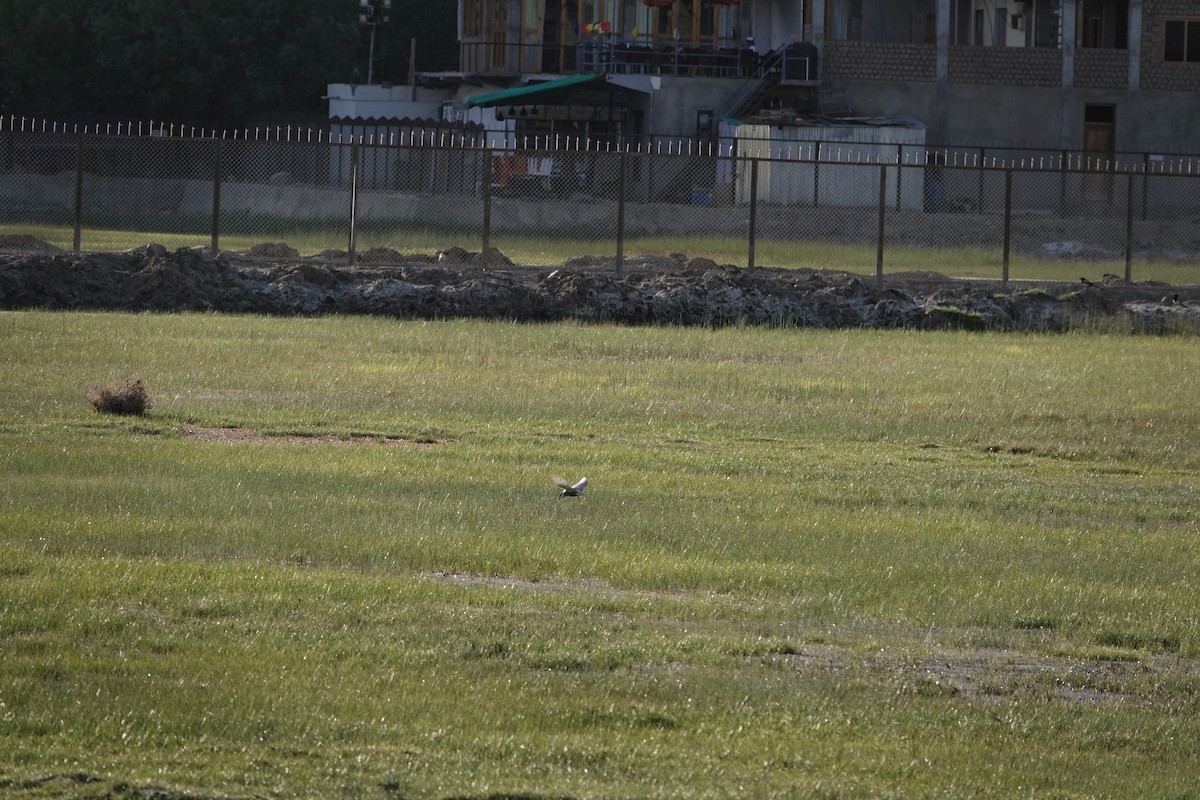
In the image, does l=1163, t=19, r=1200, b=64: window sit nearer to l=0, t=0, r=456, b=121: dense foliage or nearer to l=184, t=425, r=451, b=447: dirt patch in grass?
l=0, t=0, r=456, b=121: dense foliage

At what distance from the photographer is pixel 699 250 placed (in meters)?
37.3

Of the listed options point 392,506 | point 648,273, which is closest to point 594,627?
point 392,506

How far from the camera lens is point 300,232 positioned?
128ft

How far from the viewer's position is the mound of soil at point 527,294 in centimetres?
2544

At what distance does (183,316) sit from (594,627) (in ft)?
54.9

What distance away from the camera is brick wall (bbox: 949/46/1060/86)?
2242 inches

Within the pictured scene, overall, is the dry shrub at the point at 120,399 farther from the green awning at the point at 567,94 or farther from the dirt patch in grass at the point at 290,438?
the green awning at the point at 567,94

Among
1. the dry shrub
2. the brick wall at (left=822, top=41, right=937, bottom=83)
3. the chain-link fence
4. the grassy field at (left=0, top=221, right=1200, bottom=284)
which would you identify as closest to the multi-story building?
the brick wall at (left=822, top=41, right=937, bottom=83)

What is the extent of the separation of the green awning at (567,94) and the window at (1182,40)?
61.3 ft

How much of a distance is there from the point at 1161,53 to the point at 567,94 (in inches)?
812

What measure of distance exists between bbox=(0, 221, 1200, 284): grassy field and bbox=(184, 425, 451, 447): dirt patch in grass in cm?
1762

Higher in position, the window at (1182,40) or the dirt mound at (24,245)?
the window at (1182,40)

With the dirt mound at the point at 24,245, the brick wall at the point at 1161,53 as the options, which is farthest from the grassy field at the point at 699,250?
the brick wall at the point at 1161,53

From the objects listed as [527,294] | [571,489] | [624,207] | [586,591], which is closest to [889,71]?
[624,207]
